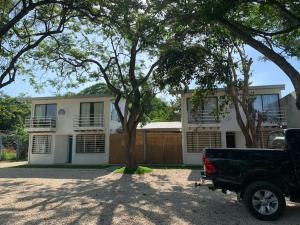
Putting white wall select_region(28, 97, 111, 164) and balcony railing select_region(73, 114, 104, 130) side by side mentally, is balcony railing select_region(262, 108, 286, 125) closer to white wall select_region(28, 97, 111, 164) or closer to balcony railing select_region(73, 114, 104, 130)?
white wall select_region(28, 97, 111, 164)

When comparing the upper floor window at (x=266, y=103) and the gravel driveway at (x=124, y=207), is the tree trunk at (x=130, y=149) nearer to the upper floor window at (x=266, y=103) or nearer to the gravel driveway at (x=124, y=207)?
the gravel driveway at (x=124, y=207)

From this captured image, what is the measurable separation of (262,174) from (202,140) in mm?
18307

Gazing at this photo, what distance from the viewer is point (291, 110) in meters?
24.4

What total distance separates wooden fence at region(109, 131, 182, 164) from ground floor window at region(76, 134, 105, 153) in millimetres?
1068

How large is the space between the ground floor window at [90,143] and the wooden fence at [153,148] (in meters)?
1.07

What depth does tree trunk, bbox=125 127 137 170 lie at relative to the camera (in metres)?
20.5

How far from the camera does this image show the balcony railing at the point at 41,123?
95.3ft

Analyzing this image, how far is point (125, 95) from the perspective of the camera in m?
22.0

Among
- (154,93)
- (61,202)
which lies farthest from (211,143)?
(61,202)

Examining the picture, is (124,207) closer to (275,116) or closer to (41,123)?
(275,116)

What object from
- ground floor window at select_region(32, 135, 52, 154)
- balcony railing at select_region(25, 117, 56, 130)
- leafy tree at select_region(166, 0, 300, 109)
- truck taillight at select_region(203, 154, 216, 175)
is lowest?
truck taillight at select_region(203, 154, 216, 175)

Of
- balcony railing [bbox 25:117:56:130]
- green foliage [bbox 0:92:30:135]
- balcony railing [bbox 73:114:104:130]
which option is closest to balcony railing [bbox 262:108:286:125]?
balcony railing [bbox 73:114:104:130]

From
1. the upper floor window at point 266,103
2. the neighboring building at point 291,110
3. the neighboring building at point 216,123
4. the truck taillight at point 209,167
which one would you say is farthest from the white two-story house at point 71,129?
the truck taillight at point 209,167

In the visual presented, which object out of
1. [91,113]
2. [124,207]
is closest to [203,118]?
[91,113]
